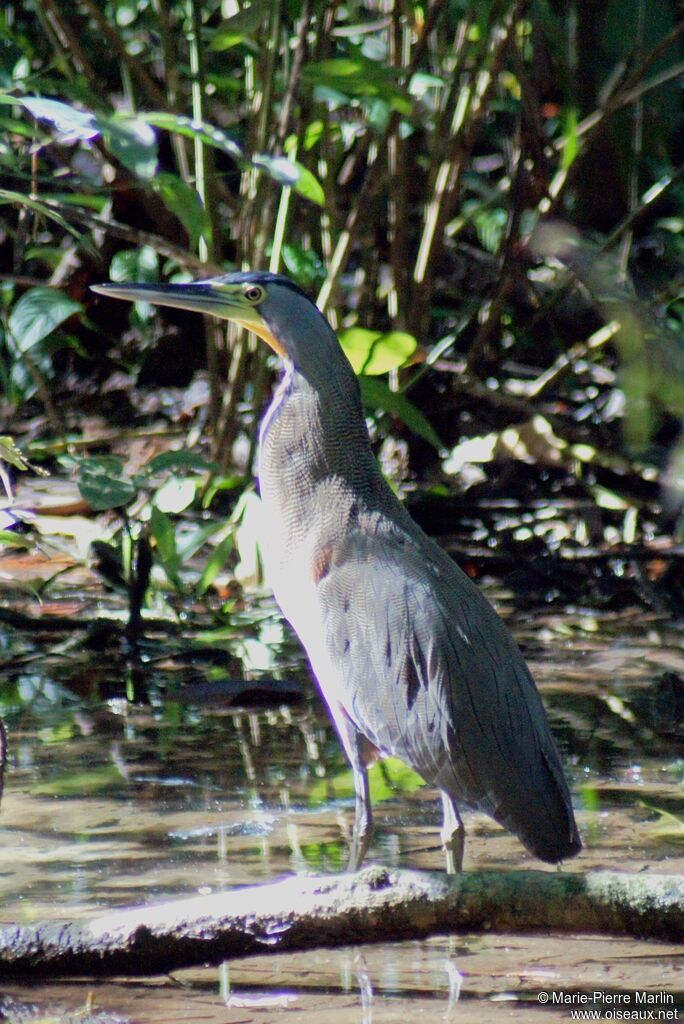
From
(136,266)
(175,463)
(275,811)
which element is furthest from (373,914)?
(136,266)

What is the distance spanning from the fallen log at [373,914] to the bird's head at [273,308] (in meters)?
1.87

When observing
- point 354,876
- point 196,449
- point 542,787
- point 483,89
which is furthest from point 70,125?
point 196,449

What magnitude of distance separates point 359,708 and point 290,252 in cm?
318

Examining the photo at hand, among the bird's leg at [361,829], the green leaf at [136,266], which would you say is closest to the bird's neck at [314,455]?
the bird's leg at [361,829]

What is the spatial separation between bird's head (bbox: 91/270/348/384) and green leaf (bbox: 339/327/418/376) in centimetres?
169

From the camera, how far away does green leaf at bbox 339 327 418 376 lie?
5781 mm

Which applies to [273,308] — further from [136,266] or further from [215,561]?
[136,266]

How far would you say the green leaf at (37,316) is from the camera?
642 cm

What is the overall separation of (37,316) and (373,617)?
3.40 metres

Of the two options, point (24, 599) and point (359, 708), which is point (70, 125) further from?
point (24, 599)

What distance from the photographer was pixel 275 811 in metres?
4.04

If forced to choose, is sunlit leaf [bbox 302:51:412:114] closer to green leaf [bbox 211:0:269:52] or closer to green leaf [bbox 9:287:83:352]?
green leaf [bbox 211:0:269:52]

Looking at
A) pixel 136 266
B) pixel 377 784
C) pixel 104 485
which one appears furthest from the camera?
pixel 136 266

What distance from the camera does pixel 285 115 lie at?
5.70 meters
